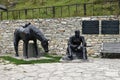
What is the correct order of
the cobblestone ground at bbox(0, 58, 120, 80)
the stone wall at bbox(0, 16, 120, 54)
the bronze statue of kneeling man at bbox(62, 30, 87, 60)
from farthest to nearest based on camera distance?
the stone wall at bbox(0, 16, 120, 54), the bronze statue of kneeling man at bbox(62, 30, 87, 60), the cobblestone ground at bbox(0, 58, 120, 80)

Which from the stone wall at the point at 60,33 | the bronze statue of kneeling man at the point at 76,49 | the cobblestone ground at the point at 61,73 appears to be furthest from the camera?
the stone wall at the point at 60,33

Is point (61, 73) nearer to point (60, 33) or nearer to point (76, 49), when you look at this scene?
point (76, 49)

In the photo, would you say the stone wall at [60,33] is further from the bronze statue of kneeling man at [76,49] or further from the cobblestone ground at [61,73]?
the cobblestone ground at [61,73]

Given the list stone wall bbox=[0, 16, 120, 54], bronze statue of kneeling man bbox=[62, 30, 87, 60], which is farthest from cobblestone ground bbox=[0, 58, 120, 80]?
stone wall bbox=[0, 16, 120, 54]

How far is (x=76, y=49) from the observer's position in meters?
12.6

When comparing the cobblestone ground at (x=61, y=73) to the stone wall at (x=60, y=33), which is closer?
the cobblestone ground at (x=61, y=73)

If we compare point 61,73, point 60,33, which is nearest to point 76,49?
point 60,33

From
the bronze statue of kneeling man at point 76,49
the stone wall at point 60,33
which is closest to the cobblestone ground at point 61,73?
the bronze statue of kneeling man at point 76,49

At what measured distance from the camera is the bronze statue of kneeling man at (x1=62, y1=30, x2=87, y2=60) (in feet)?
40.6

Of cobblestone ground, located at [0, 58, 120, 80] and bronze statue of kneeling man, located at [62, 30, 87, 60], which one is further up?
bronze statue of kneeling man, located at [62, 30, 87, 60]

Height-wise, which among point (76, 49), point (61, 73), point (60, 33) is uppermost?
point (60, 33)

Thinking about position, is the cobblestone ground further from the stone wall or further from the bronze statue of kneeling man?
the stone wall

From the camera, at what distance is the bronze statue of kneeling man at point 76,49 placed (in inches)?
487

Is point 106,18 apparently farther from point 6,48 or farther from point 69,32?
point 6,48
